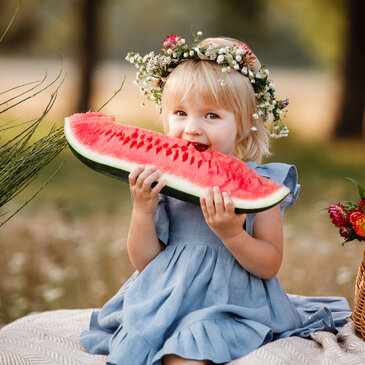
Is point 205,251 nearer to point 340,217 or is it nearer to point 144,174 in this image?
point 144,174

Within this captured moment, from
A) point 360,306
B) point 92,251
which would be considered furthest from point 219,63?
point 92,251

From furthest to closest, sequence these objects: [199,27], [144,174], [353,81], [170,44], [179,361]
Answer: [199,27]
[353,81]
[170,44]
[144,174]
[179,361]

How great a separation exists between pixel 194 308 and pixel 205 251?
0.74 feet

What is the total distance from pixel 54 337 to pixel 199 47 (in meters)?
1.31

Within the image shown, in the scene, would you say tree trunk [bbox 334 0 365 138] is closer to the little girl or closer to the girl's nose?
the little girl

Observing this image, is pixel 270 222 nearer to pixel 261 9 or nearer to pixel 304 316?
pixel 304 316

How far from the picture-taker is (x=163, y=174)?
2184mm

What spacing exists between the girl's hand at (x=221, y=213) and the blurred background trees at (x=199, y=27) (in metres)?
7.17

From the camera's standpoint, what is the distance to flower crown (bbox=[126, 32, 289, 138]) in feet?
7.78

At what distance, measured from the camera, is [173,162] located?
2.23 meters

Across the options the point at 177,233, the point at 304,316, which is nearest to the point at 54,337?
the point at 177,233

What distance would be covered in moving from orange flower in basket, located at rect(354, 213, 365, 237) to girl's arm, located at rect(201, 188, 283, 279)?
0.29m

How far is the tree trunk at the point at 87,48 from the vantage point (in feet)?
29.9

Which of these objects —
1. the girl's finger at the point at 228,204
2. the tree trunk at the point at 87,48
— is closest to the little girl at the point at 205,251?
the girl's finger at the point at 228,204
